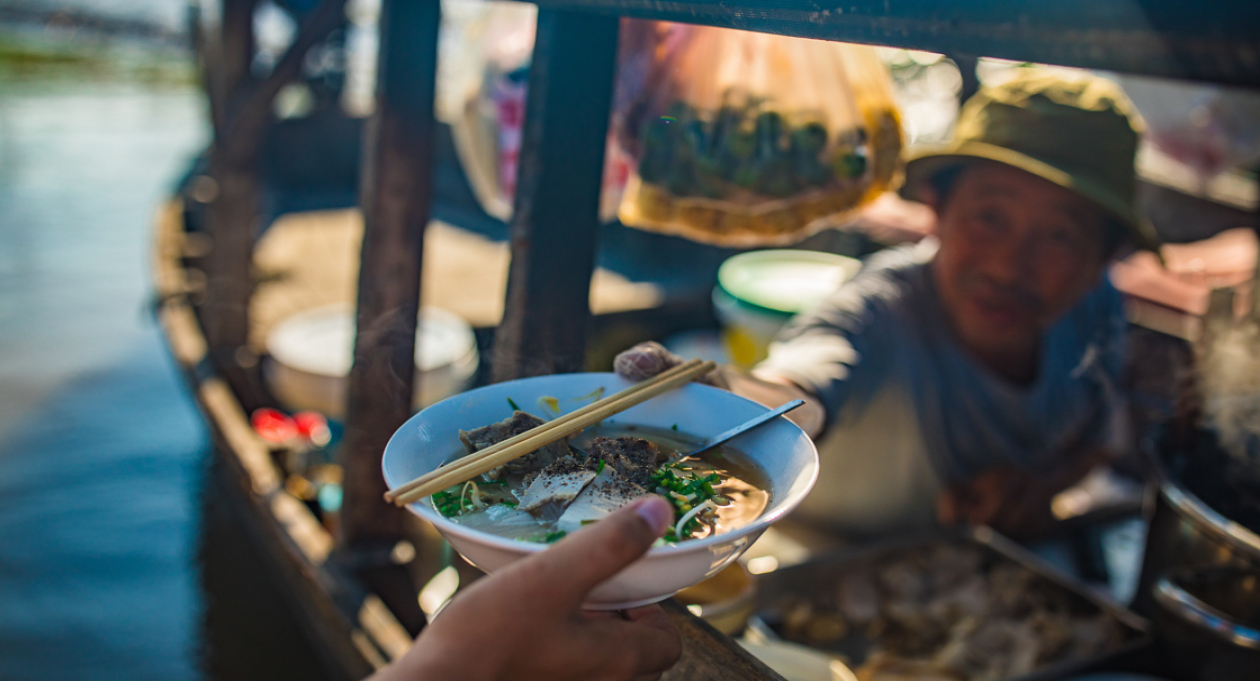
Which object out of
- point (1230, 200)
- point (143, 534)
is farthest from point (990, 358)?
point (143, 534)

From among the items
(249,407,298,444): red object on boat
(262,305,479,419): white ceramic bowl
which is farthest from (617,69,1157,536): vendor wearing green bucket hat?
(249,407,298,444): red object on boat

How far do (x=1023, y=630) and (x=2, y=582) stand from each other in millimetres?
4934

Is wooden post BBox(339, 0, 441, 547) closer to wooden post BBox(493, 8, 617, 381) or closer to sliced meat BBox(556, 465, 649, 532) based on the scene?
wooden post BBox(493, 8, 617, 381)

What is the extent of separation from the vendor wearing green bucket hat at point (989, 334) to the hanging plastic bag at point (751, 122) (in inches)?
20.8

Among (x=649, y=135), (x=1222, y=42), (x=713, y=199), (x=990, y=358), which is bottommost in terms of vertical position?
(x=990, y=358)

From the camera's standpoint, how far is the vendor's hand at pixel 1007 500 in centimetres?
305

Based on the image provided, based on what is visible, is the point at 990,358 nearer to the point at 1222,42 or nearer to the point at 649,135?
the point at 649,135

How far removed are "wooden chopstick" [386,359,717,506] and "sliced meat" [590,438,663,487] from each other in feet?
0.16

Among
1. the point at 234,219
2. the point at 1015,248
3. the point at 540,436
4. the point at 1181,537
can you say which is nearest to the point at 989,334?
the point at 1015,248

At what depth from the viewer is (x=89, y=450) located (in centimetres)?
562

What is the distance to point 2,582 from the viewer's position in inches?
167

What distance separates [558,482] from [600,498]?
0.06 m

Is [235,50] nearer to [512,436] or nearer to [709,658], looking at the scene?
[512,436]

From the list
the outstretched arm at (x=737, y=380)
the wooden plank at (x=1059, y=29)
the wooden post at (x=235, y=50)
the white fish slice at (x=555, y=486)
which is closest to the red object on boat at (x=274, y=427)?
the wooden post at (x=235, y=50)
